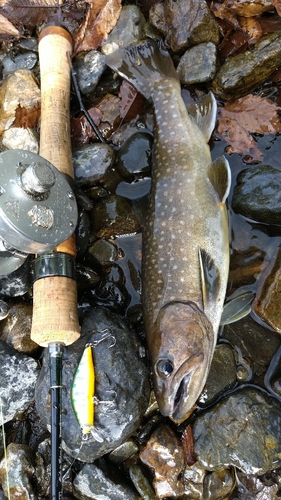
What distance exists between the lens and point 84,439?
300 cm

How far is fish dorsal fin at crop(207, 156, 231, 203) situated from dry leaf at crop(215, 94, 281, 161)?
1.37ft

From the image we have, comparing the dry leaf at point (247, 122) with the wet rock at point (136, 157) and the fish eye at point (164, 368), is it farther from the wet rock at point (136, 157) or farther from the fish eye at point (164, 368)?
the fish eye at point (164, 368)

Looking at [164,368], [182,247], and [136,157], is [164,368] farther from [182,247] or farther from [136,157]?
[136,157]

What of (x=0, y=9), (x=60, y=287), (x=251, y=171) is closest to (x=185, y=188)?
(x=251, y=171)

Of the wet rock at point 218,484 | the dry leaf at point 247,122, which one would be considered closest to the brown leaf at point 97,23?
the dry leaf at point 247,122

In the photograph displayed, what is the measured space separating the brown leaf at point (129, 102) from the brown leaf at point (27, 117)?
81cm

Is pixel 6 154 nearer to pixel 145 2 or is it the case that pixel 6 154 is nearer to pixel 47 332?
pixel 47 332

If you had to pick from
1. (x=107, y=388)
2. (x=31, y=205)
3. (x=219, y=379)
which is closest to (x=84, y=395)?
(x=107, y=388)

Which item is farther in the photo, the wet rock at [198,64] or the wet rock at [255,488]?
the wet rock at [198,64]

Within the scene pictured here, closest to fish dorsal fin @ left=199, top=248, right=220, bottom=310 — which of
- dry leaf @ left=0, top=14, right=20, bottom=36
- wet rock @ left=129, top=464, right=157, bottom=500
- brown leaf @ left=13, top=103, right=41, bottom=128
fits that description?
wet rock @ left=129, top=464, right=157, bottom=500

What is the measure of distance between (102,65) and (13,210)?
2.21 metres

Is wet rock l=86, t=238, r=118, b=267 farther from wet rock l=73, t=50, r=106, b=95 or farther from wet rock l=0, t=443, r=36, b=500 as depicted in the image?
wet rock l=0, t=443, r=36, b=500

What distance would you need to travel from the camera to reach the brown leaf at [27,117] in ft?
12.6

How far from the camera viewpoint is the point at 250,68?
11.2 ft
